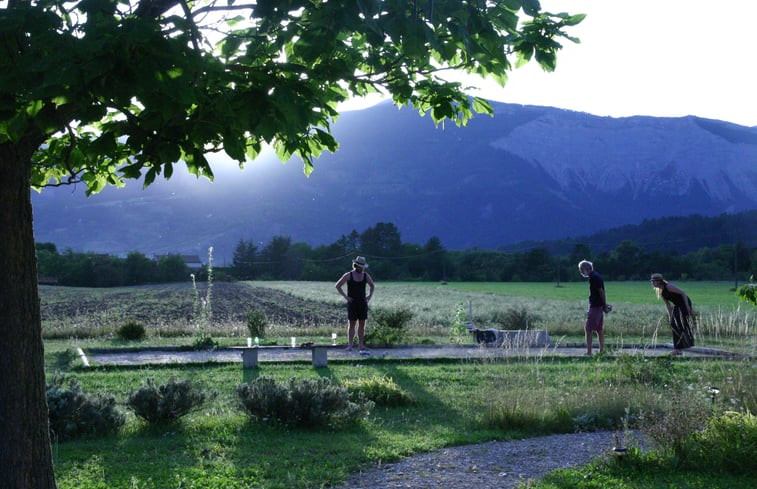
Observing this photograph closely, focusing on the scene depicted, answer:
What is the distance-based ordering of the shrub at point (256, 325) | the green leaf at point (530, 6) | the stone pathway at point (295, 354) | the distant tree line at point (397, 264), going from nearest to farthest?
the green leaf at point (530, 6) < the stone pathway at point (295, 354) < the shrub at point (256, 325) < the distant tree line at point (397, 264)

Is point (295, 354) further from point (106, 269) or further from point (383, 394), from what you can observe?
point (106, 269)

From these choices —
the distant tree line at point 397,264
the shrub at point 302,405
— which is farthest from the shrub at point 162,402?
the distant tree line at point 397,264

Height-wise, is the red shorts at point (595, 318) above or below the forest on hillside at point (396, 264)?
below

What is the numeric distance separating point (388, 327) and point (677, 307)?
7202 mm

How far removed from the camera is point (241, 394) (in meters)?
8.63

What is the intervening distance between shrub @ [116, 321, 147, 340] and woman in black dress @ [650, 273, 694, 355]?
13418mm

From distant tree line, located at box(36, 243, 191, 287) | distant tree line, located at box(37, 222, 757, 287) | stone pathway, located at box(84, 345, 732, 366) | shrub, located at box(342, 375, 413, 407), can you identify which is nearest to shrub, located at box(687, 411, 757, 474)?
shrub, located at box(342, 375, 413, 407)

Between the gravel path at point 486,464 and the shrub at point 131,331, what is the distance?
15004 mm

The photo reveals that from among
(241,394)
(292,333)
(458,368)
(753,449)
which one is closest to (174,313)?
(292,333)

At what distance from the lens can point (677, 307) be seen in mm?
14211

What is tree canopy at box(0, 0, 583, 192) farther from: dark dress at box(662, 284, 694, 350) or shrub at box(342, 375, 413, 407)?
dark dress at box(662, 284, 694, 350)

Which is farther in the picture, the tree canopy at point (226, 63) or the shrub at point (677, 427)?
the shrub at point (677, 427)

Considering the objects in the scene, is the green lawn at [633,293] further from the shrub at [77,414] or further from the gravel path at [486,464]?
the shrub at [77,414]

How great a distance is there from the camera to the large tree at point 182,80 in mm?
3342
